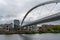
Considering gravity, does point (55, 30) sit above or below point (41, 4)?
below

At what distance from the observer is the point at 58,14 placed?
65.5 ft

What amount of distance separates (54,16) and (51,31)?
40.3m

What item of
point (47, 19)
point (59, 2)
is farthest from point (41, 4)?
point (59, 2)

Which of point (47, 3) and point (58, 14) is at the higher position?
point (47, 3)

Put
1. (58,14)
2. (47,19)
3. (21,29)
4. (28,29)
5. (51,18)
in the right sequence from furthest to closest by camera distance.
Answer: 1. (28,29)
2. (21,29)
3. (47,19)
4. (51,18)
5. (58,14)

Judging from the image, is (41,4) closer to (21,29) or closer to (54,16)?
(54,16)

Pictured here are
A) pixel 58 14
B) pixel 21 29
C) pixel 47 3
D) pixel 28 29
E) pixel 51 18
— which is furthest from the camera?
pixel 28 29

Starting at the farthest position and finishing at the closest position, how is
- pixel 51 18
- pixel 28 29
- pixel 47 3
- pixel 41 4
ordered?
pixel 28 29 < pixel 41 4 < pixel 47 3 < pixel 51 18

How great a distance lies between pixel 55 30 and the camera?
6056 centimetres

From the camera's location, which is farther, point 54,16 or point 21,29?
point 21,29

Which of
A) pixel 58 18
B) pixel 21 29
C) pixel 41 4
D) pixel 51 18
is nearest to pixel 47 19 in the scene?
pixel 51 18

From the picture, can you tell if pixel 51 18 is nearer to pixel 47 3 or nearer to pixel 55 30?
pixel 47 3

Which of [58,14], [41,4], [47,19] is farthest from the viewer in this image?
[41,4]

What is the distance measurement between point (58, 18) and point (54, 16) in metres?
0.53
